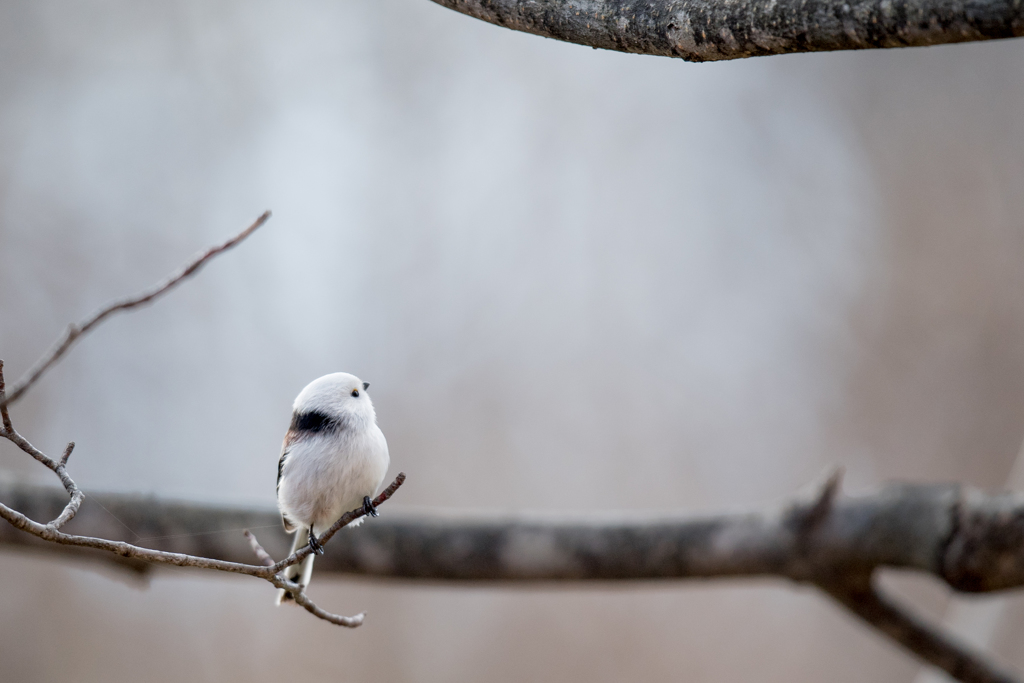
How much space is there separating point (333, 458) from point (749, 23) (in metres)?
0.30

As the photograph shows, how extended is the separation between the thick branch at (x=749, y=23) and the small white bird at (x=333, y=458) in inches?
9.7

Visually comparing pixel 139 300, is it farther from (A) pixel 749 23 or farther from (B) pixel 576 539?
(B) pixel 576 539

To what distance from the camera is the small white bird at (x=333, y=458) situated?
0.34m

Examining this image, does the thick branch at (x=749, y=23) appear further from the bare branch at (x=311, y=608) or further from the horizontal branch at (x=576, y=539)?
the horizontal branch at (x=576, y=539)

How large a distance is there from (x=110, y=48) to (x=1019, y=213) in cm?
278

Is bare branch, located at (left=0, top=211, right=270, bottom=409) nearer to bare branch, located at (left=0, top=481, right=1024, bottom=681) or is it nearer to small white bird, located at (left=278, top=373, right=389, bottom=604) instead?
small white bird, located at (left=278, top=373, right=389, bottom=604)

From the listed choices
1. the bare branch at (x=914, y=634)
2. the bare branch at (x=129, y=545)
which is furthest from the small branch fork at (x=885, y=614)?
the bare branch at (x=129, y=545)

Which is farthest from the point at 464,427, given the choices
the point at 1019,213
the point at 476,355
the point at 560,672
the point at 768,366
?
the point at 1019,213

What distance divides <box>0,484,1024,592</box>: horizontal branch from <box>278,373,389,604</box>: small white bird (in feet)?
2.66

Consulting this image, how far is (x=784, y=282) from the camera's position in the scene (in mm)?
2367

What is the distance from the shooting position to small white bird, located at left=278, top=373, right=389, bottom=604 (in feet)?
1.12

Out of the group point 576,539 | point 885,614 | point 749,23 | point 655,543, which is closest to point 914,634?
point 885,614

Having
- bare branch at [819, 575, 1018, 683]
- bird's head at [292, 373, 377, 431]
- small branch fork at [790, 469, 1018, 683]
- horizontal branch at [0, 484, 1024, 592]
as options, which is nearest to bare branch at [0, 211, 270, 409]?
bird's head at [292, 373, 377, 431]

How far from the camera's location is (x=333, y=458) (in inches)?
13.7
